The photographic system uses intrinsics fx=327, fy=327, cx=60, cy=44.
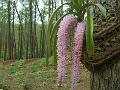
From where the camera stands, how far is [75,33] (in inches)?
59.2

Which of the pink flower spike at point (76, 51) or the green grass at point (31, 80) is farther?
the green grass at point (31, 80)

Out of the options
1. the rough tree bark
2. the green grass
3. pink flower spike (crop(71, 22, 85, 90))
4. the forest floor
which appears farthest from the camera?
the green grass

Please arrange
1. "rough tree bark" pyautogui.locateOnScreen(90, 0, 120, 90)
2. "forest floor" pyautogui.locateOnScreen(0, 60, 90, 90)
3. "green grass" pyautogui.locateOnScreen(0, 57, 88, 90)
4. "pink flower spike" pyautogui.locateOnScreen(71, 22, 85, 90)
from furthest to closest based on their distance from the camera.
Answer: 1. "green grass" pyautogui.locateOnScreen(0, 57, 88, 90)
2. "forest floor" pyautogui.locateOnScreen(0, 60, 90, 90)
3. "rough tree bark" pyautogui.locateOnScreen(90, 0, 120, 90)
4. "pink flower spike" pyautogui.locateOnScreen(71, 22, 85, 90)

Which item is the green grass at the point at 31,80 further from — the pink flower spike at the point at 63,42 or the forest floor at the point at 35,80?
the pink flower spike at the point at 63,42

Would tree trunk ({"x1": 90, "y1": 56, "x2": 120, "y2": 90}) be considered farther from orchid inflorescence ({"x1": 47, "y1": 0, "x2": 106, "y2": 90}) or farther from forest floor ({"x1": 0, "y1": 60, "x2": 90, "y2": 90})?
forest floor ({"x1": 0, "y1": 60, "x2": 90, "y2": 90})

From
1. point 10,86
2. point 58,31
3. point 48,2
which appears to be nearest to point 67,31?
point 58,31

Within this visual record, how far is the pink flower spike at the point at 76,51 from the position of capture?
143cm

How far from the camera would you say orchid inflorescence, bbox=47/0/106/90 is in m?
1.44

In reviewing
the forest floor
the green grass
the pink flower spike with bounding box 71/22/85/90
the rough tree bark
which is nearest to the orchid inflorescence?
the pink flower spike with bounding box 71/22/85/90

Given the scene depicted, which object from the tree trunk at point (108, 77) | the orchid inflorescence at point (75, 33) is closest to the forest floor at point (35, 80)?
the tree trunk at point (108, 77)

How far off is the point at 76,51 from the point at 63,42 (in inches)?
3.2

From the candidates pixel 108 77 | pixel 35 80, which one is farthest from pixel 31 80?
pixel 108 77

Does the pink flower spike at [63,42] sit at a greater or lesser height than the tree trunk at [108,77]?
greater

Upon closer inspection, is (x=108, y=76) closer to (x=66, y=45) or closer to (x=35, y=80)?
(x=66, y=45)
